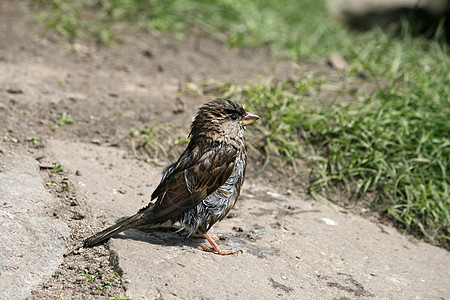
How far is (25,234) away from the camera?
3.38 m

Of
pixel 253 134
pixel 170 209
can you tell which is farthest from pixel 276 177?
pixel 170 209

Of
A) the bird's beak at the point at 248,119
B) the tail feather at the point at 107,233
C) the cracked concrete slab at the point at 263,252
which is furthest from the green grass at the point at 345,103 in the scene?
the tail feather at the point at 107,233

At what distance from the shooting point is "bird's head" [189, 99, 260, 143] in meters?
3.82

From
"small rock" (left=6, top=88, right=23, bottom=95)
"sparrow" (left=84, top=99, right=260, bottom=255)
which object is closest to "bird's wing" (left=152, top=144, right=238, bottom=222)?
"sparrow" (left=84, top=99, right=260, bottom=255)

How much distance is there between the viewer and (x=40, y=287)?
10.1ft

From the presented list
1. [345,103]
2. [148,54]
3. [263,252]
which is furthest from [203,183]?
[148,54]

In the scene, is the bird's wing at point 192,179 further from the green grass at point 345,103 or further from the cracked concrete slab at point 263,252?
the green grass at point 345,103

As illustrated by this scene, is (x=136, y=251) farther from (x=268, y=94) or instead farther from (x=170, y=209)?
(x=268, y=94)

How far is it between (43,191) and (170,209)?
108cm

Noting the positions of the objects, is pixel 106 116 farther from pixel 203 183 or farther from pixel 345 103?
pixel 345 103

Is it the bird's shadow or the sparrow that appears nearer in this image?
the sparrow

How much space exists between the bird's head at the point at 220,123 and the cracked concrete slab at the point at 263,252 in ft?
2.42

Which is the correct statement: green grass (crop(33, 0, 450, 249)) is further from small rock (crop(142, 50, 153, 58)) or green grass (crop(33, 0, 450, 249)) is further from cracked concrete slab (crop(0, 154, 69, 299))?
cracked concrete slab (crop(0, 154, 69, 299))

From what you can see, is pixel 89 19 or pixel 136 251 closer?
pixel 136 251
